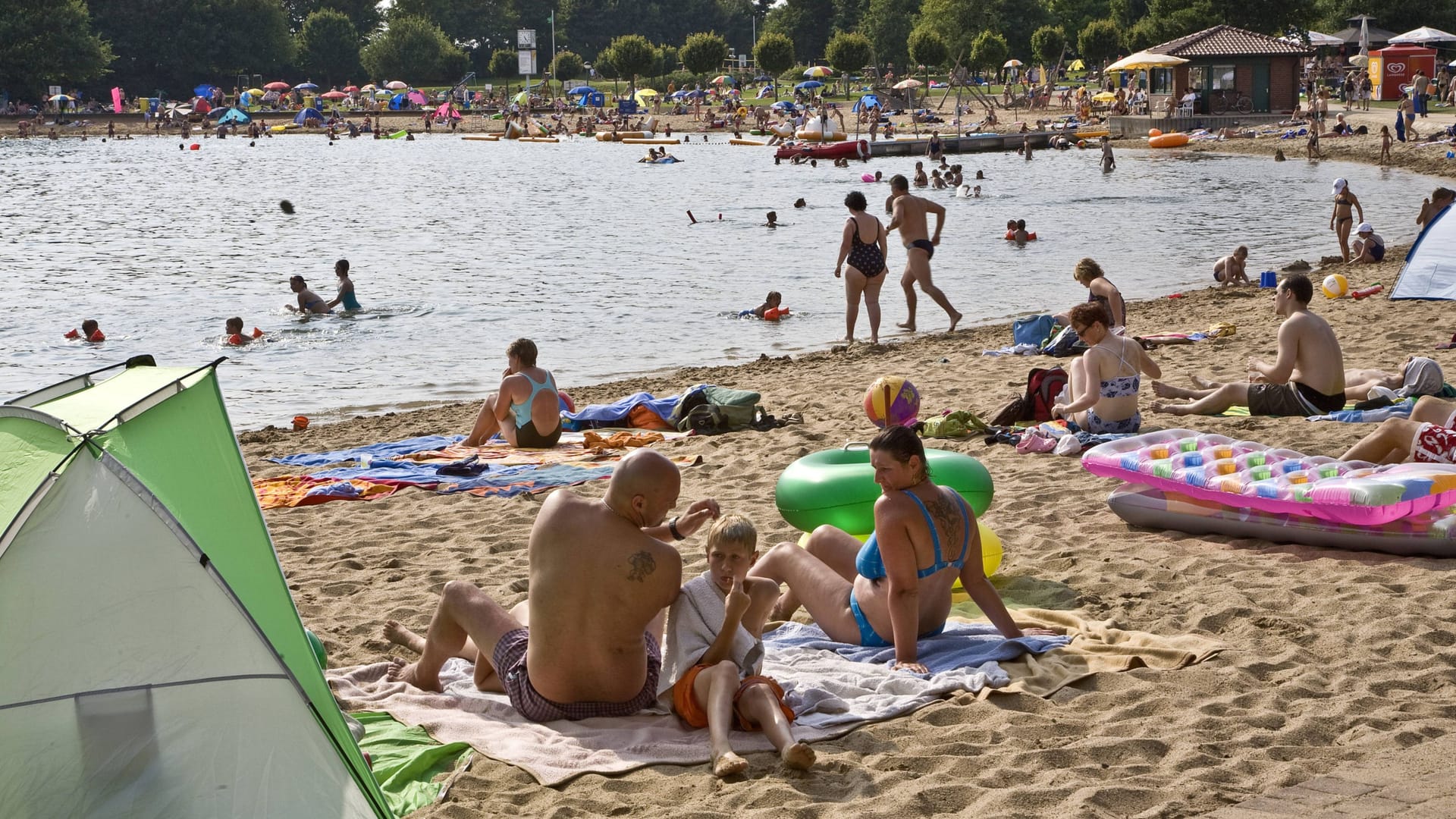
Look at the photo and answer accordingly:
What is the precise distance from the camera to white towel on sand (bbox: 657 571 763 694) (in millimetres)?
4234

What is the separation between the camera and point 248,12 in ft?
282

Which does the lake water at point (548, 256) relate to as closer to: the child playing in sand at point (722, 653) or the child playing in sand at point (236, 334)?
the child playing in sand at point (236, 334)

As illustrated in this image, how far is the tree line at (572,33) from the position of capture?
200 ft

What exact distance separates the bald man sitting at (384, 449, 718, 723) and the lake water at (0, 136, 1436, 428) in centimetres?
745

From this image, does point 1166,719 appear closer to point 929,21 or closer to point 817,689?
point 817,689

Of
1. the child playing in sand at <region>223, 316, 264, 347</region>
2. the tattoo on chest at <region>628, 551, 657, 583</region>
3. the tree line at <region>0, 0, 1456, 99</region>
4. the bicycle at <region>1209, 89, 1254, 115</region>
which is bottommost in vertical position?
the tattoo on chest at <region>628, 551, 657, 583</region>

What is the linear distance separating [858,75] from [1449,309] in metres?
68.2

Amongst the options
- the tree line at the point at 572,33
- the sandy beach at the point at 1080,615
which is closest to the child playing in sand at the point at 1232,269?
the sandy beach at the point at 1080,615

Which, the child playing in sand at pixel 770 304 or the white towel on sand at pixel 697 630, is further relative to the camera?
the child playing in sand at pixel 770 304

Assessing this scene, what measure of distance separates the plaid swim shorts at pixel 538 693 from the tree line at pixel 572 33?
56033 mm

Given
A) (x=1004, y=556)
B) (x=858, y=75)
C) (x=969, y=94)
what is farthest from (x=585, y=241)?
(x=858, y=75)

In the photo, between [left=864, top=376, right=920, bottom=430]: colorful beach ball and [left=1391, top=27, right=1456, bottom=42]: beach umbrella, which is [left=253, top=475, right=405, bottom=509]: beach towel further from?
[left=1391, top=27, right=1456, bottom=42]: beach umbrella

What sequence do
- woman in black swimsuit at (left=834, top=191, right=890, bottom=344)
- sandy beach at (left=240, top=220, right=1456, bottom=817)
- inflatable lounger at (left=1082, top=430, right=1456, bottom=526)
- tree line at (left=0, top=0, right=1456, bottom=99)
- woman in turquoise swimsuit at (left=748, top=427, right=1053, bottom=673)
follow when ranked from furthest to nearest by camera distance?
tree line at (left=0, top=0, right=1456, bottom=99), woman in black swimsuit at (left=834, top=191, right=890, bottom=344), inflatable lounger at (left=1082, top=430, right=1456, bottom=526), woman in turquoise swimsuit at (left=748, top=427, right=1053, bottom=673), sandy beach at (left=240, top=220, right=1456, bottom=817)

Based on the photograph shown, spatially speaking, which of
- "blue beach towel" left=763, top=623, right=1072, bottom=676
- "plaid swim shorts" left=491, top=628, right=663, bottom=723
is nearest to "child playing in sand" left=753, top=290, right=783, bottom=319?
"blue beach towel" left=763, top=623, right=1072, bottom=676
